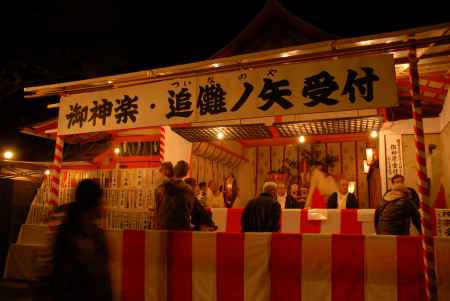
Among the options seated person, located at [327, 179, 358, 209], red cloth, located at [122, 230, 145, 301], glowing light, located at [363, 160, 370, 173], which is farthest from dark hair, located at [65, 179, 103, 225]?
glowing light, located at [363, 160, 370, 173]

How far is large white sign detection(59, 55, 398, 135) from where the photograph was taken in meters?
5.08

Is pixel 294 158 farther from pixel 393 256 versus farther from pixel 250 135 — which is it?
pixel 393 256

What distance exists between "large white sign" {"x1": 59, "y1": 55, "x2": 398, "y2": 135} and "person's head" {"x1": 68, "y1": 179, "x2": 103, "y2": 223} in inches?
112

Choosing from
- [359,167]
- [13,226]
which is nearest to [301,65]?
[13,226]

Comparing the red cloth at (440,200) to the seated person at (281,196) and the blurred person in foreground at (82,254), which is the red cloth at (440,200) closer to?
the seated person at (281,196)

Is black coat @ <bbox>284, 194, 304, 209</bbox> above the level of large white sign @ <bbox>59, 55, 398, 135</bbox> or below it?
below

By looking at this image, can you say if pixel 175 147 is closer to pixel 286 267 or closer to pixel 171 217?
pixel 171 217

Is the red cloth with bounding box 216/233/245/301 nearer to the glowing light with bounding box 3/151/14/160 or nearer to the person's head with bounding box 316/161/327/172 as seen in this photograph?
the person's head with bounding box 316/161/327/172

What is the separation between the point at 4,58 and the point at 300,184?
46.5 ft

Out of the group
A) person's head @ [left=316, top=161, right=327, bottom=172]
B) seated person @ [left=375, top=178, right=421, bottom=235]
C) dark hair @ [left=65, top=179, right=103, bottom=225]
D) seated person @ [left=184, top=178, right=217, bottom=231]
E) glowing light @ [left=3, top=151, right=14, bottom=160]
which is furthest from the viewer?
glowing light @ [left=3, top=151, right=14, bottom=160]

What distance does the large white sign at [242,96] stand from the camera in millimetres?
5082

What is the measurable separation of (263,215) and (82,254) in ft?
11.7

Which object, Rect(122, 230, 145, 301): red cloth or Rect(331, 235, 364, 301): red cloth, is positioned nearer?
Rect(331, 235, 364, 301): red cloth

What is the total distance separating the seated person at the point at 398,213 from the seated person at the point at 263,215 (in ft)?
5.38
